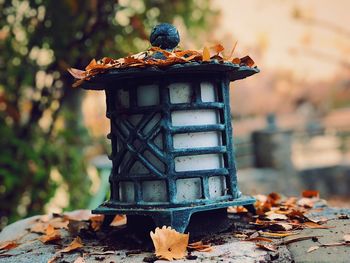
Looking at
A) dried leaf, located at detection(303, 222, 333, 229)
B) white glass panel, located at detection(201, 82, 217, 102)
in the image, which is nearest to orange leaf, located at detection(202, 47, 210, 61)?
white glass panel, located at detection(201, 82, 217, 102)

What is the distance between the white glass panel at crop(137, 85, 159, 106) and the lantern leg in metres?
0.59

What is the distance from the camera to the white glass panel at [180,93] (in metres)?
2.55

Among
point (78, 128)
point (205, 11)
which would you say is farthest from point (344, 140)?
point (78, 128)

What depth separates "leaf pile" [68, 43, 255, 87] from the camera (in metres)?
2.40

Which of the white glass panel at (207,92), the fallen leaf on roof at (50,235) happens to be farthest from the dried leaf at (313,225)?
the fallen leaf on roof at (50,235)

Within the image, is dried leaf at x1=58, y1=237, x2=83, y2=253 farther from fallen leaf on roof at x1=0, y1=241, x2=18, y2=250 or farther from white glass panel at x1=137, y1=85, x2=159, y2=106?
white glass panel at x1=137, y1=85, x2=159, y2=106

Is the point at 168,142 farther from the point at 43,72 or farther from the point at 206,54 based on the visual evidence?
the point at 43,72

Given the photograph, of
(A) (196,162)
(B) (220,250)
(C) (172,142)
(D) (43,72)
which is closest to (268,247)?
(B) (220,250)

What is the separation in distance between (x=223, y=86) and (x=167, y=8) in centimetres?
342

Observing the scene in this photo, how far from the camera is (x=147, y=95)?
8.45 ft

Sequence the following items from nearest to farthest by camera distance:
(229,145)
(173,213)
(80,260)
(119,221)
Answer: (80,260) → (173,213) → (229,145) → (119,221)

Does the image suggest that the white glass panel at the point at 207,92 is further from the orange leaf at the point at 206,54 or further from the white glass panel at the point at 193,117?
the orange leaf at the point at 206,54

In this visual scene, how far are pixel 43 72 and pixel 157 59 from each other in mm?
3376

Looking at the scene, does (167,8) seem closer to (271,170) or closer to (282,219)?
(282,219)
